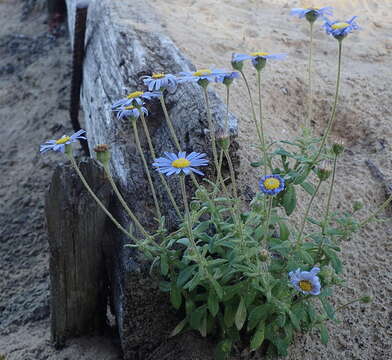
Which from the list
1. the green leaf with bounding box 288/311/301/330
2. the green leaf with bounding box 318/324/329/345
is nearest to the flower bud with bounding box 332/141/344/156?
the green leaf with bounding box 288/311/301/330

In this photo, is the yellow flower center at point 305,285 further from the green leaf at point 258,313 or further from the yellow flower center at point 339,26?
the yellow flower center at point 339,26

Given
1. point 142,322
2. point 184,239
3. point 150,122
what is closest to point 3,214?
point 150,122

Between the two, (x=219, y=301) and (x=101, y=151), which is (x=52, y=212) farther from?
(x=219, y=301)

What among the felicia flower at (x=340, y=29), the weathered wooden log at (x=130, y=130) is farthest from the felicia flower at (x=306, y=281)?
the felicia flower at (x=340, y=29)

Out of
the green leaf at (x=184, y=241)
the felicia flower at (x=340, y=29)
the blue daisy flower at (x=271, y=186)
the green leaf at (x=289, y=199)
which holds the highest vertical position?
the felicia flower at (x=340, y=29)

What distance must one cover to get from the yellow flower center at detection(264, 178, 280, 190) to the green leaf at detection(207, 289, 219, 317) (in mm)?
481

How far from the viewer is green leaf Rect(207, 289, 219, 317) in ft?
6.35

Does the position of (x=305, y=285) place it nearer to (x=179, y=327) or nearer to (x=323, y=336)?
(x=323, y=336)

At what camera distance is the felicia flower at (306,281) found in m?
1.75

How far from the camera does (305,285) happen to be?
5.81 ft

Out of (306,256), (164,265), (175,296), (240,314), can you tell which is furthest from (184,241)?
(306,256)

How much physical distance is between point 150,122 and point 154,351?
1.07m

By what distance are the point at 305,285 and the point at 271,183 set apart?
0.36m

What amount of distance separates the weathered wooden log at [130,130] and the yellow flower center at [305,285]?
2.04ft
